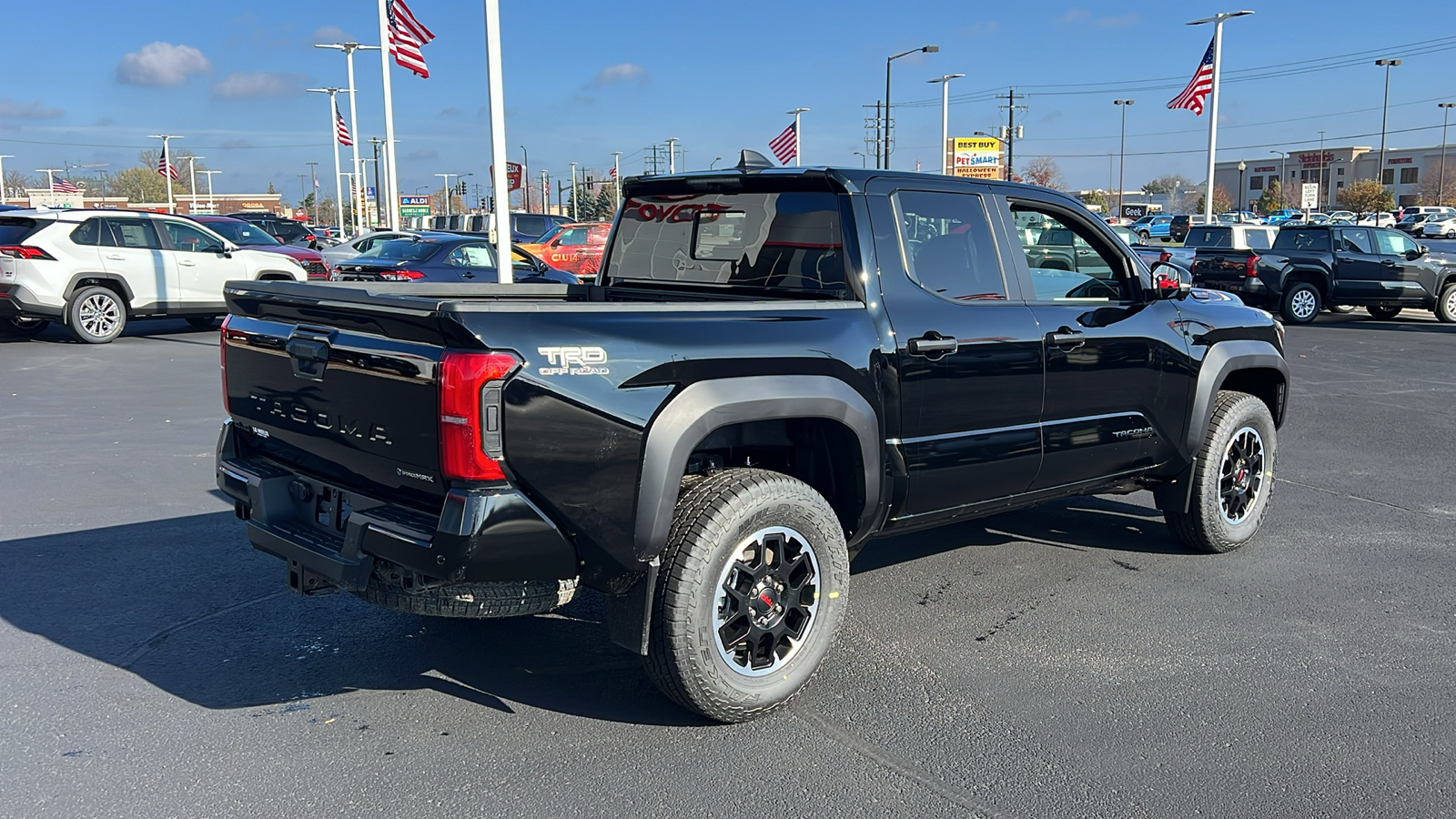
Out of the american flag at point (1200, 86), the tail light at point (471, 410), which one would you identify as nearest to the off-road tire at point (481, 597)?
the tail light at point (471, 410)

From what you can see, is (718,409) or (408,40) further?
(408,40)

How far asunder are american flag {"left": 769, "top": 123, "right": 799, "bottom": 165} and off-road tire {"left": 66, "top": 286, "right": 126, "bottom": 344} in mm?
23841

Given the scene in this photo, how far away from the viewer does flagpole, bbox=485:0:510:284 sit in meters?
11.8

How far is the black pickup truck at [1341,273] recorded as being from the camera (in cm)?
1950

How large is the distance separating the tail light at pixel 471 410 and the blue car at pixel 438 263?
12.9m

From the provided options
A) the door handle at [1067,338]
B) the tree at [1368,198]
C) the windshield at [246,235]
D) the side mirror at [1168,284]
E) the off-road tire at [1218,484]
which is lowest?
the off-road tire at [1218,484]

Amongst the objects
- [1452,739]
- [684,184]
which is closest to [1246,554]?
[1452,739]

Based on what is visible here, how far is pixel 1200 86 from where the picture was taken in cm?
2802

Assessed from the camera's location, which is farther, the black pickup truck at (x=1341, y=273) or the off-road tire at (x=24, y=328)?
the black pickup truck at (x=1341, y=273)

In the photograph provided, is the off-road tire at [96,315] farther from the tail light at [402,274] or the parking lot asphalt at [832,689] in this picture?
the parking lot asphalt at [832,689]

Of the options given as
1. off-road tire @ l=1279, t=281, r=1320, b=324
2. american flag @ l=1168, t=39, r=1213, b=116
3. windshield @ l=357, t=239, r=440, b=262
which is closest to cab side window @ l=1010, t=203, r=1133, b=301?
windshield @ l=357, t=239, r=440, b=262

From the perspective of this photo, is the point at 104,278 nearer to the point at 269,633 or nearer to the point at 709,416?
the point at 269,633

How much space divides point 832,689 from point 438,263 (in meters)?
13.7

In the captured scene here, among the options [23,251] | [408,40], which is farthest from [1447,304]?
[23,251]
